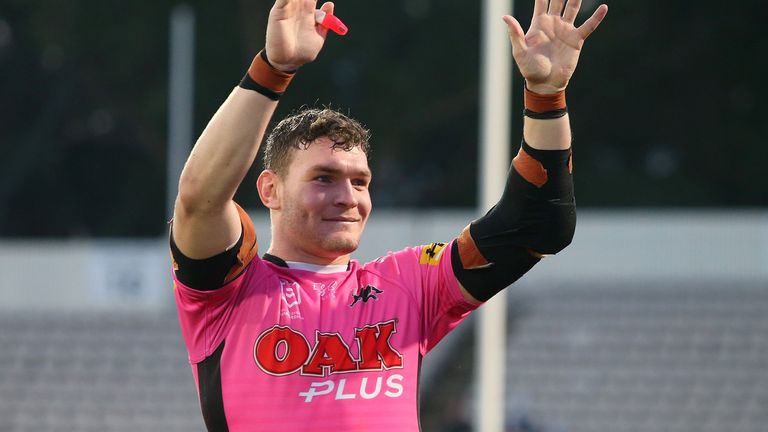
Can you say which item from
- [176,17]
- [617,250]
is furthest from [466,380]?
[176,17]

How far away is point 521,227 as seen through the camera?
3.02 meters

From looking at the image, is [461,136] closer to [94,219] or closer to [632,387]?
[94,219]

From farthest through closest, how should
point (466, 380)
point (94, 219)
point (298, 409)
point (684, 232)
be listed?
point (94, 219) → point (684, 232) → point (466, 380) → point (298, 409)

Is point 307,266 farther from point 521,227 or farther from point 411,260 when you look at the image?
point 521,227

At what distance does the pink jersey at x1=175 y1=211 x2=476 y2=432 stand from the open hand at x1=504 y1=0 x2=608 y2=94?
517 millimetres

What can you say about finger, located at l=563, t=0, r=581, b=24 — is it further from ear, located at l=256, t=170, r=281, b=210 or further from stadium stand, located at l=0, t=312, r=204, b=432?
stadium stand, located at l=0, t=312, r=204, b=432

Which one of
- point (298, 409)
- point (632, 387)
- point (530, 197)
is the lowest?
point (632, 387)

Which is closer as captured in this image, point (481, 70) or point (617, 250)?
point (617, 250)

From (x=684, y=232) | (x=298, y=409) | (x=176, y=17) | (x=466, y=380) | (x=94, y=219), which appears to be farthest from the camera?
(x=94, y=219)

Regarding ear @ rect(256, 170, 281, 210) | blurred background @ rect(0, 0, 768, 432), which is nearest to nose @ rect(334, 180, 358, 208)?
ear @ rect(256, 170, 281, 210)

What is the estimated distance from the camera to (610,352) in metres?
12.8

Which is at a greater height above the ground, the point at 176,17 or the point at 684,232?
the point at 176,17

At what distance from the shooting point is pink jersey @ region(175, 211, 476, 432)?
2.93 m

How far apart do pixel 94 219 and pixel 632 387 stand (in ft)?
40.9
